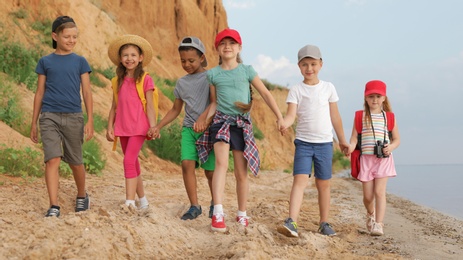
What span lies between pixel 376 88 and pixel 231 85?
5.65 ft

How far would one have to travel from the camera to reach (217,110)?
5.03 m

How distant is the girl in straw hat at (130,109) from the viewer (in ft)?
17.6

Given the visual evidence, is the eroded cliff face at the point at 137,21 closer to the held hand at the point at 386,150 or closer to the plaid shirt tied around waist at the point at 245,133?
the plaid shirt tied around waist at the point at 245,133

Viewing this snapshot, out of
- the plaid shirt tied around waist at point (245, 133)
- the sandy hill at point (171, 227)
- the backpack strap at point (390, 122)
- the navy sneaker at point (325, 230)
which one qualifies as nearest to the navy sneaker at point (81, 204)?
the sandy hill at point (171, 227)

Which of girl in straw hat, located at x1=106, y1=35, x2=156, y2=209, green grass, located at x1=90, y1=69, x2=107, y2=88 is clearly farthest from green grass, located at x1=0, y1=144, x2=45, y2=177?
green grass, located at x1=90, y1=69, x2=107, y2=88

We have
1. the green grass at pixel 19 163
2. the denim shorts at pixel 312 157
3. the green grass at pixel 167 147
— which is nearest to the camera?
the denim shorts at pixel 312 157

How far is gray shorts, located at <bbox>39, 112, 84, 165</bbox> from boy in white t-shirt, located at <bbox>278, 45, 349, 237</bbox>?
7.18 feet

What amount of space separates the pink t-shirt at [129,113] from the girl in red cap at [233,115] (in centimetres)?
81

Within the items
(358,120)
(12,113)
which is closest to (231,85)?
(358,120)

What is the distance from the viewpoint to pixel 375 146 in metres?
5.57

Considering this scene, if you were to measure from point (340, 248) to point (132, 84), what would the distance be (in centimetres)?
266

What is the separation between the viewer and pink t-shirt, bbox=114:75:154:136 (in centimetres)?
536

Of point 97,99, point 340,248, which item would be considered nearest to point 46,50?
point 97,99

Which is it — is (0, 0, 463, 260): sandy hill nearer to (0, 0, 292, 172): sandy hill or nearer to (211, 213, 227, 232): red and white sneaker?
(211, 213, 227, 232): red and white sneaker
